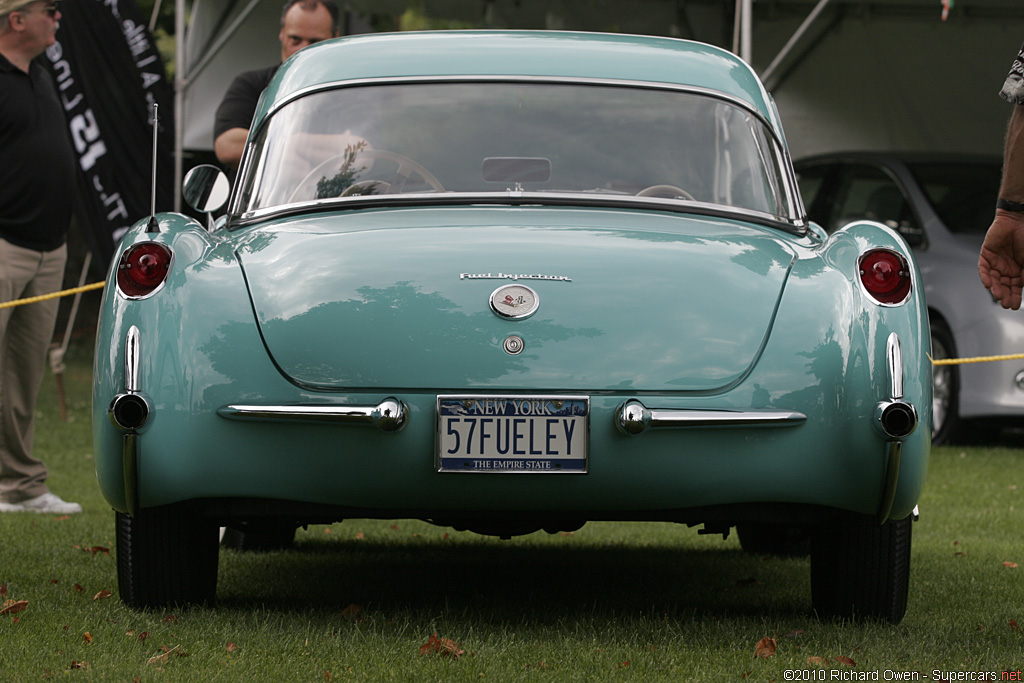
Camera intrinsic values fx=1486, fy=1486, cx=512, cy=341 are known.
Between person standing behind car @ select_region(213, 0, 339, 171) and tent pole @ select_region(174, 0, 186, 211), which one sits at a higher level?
person standing behind car @ select_region(213, 0, 339, 171)

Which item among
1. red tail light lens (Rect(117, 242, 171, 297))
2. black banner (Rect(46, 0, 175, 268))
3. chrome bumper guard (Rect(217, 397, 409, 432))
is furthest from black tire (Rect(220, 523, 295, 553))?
black banner (Rect(46, 0, 175, 268))

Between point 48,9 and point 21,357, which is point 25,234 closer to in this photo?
point 21,357

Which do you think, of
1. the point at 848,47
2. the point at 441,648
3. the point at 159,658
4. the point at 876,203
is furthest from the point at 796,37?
the point at 159,658

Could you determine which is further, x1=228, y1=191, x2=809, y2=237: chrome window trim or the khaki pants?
the khaki pants

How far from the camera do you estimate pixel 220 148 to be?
21.6ft

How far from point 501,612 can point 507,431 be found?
899 millimetres

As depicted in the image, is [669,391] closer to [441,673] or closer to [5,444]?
[441,673]

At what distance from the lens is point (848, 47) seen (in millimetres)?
14258

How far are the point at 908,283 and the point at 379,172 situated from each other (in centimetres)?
162

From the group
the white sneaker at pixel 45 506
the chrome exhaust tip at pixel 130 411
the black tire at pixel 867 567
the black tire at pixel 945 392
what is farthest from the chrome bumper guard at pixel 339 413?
the black tire at pixel 945 392

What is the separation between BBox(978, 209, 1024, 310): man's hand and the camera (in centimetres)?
363

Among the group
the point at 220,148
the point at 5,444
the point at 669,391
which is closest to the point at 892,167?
the point at 220,148

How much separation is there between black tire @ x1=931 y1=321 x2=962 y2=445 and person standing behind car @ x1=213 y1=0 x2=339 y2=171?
182 inches

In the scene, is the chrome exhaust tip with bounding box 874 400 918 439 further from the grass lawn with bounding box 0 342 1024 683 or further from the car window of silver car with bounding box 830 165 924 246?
the car window of silver car with bounding box 830 165 924 246
